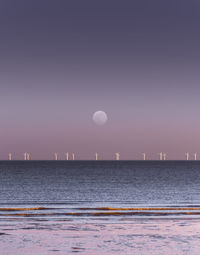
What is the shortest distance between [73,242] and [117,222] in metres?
5.77

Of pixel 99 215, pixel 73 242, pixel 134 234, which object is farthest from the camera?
pixel 99 215

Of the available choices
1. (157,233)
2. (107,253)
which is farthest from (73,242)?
(157,233)

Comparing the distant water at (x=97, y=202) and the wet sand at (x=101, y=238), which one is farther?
the distant water at (x=97, y=202)

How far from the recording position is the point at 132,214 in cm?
2584

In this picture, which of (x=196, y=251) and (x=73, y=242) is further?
(x=73, y=242)

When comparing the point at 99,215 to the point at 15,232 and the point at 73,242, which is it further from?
the point at 73,242

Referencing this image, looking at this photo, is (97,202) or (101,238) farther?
(97,202)

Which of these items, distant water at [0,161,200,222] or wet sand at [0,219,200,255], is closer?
wet sand at [0,219,200,255]

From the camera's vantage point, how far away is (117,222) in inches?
854

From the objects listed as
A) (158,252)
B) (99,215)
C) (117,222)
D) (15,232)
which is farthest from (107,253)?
(99,215)

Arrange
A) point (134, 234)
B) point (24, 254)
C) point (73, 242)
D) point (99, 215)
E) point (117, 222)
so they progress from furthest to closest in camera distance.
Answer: point (99, 215) → point (117, 222) → point (134, 234) → point (73, 242) → point (24, 254)

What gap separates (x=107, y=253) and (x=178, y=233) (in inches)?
175

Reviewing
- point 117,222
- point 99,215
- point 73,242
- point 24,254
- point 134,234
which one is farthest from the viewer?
point 99,215

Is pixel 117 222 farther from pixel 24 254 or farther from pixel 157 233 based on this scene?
pixel 24 254
